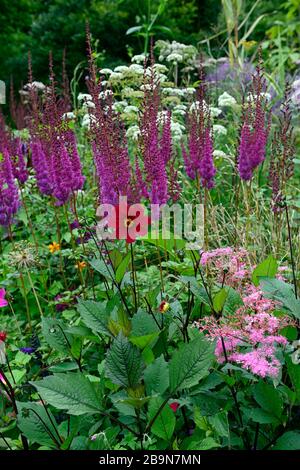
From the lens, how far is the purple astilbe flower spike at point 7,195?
2742 millimetres

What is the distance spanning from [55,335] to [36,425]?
0.35 meters

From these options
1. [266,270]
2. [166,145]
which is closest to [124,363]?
[266,270]

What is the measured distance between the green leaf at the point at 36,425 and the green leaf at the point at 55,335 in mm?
251

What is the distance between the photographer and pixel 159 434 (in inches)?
64.5

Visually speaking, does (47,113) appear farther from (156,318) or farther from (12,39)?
(12,39)

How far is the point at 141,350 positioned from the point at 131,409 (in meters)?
0.18

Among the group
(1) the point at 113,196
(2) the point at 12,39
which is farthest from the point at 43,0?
(1) the point at 113,196

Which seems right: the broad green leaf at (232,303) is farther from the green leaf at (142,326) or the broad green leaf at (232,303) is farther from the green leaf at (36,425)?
the green leaf at (36,425)

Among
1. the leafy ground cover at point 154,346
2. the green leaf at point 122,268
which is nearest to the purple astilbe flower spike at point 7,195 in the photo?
the leafy ground cover at point 154,346

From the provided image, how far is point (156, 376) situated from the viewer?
167 cm

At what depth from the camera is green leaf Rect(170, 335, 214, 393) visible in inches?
63.6

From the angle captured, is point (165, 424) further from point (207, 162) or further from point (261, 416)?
point (207, 162)

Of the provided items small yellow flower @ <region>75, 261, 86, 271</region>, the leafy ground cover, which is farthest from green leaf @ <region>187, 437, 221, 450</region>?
small yellow flower @ <region>75, 261, 86, 271</region>

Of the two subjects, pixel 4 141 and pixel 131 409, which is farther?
pixel 4 141
